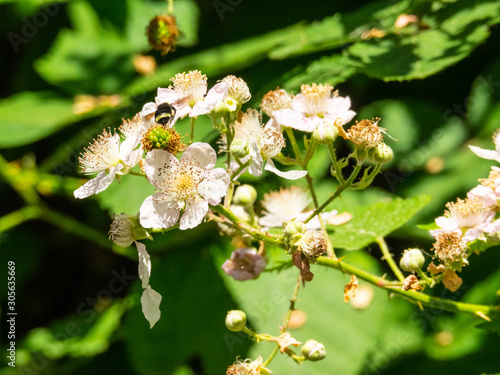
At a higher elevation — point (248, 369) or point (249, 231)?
point (249, 231)

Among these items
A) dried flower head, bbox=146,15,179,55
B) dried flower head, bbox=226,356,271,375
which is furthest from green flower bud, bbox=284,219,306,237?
dried flower head, bbox=146,15,179,55

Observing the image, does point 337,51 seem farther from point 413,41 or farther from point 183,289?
point 183,289

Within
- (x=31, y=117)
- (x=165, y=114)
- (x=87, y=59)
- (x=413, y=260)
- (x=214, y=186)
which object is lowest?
(x=31, y=117)

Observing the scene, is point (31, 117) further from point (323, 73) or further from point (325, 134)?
point (325, 134)

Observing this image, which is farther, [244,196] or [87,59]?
[87,59]

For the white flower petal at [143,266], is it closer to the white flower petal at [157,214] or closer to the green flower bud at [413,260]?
the white flower petal at [157,214]

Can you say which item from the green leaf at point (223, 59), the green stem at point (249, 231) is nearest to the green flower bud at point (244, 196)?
the green stem at point (249, 231)

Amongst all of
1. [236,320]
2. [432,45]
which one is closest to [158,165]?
[236,320]

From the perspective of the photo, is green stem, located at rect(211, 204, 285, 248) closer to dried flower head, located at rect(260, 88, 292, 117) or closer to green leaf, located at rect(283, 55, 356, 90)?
dried flower head, located at rect(260, 88, 292, 117)

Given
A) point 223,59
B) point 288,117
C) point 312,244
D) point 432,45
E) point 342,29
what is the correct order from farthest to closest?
point 223,59 < point 342,29 < point 432,45 < point 288,117 < point 312,244
